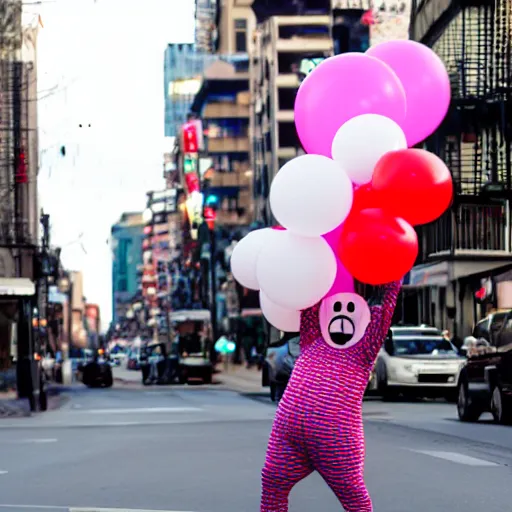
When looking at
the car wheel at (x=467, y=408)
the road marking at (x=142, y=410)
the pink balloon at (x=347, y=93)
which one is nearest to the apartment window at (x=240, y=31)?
the road marking at (x=142, y=410)

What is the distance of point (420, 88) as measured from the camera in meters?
7.70

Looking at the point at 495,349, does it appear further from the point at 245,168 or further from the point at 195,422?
the point at 245,168

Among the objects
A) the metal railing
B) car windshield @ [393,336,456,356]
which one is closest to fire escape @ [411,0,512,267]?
the metal railing

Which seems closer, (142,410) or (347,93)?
(347,93)

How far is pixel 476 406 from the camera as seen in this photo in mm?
23656

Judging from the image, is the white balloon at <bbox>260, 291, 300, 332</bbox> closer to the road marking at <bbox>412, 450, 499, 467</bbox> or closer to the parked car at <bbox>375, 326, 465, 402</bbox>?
the road marking at <bbox>412, 450, 499, 467</bbox>

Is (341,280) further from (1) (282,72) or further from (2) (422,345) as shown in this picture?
(1) (282,72)

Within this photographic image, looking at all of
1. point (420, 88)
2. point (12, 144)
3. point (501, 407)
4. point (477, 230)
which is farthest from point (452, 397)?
point (420, 88)

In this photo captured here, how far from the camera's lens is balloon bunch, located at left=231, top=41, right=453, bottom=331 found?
7.04m

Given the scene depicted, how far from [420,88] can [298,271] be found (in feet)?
4.22

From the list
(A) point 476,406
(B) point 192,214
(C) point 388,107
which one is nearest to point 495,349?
(A) point 476,406

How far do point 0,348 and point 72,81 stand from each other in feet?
24.1

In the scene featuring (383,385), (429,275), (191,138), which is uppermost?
(191,138)

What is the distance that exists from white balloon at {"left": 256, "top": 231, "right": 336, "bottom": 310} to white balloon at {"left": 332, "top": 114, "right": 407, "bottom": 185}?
39 centimetres
